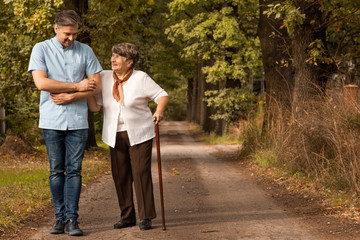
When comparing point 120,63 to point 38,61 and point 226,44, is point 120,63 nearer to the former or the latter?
point 38,61

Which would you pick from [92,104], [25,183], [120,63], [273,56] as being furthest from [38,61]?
[273,56]

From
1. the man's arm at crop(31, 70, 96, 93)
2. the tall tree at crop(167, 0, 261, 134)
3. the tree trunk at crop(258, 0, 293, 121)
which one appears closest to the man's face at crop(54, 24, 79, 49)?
the man's arm at crop(31, 70, 96, 93)

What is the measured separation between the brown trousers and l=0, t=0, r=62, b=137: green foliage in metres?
8.34

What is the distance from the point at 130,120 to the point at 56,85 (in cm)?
90

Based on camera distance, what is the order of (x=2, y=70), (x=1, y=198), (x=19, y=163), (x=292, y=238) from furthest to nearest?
(x=2, y=70) < (x=19, y=163) < (x=1, y=198) < (x=292, y=238)

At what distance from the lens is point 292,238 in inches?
223

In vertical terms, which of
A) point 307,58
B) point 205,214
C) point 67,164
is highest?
point 307,58

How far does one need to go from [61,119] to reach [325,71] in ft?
24.7

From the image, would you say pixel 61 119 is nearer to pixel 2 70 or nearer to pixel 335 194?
pixel 335 194

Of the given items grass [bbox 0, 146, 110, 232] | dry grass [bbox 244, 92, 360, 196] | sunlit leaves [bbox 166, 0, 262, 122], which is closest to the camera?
grass [bbox 0, 146, 110, 232]

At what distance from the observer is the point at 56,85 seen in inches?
223

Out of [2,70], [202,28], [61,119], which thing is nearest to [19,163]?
[2,70]

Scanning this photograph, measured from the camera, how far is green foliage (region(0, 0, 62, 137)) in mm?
13953

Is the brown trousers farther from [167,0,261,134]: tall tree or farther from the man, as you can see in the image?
[167,0,261,134]: tall tree
